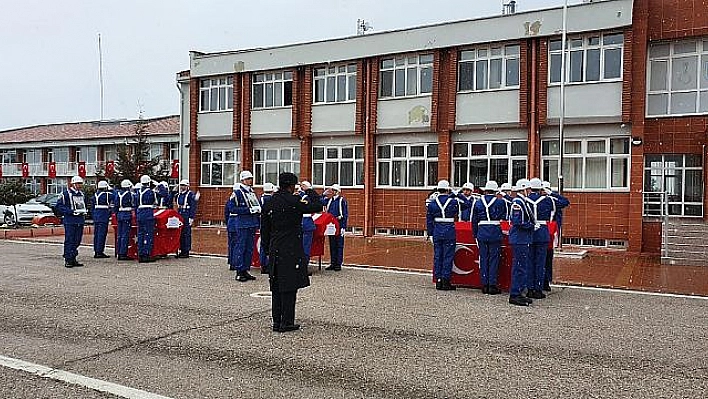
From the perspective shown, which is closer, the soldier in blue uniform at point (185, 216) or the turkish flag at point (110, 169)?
the soldier in blue uniform at point (185, 216)

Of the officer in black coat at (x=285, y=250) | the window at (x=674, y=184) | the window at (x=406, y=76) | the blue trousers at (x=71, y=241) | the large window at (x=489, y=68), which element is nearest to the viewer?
the officer in black coat at (x=285, y=250)

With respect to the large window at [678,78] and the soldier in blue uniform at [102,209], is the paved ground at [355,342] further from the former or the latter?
the large window at [678,78]

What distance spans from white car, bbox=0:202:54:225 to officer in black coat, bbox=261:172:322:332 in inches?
959

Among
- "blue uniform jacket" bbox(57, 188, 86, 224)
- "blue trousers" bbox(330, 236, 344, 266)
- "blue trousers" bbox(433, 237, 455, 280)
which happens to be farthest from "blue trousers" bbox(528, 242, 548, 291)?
"blue uniform jacket" bbox(57, 188, 86, 224)

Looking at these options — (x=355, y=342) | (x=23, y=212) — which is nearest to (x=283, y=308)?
(x=355, y=342)

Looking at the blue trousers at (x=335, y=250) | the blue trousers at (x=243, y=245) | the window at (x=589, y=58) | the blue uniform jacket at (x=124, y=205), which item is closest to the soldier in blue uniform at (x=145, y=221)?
the blue uniform jacket at (x=124, y=205)

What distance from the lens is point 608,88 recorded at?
20.9m

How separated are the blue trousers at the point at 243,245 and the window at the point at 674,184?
13293mm

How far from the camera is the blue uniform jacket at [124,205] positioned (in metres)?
16.9

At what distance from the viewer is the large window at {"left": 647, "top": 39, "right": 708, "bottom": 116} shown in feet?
68.2

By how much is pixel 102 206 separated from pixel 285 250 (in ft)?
32.1

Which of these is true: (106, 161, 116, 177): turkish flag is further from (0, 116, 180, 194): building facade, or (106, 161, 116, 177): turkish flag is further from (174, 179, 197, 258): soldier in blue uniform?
(174, 179, 197, 258): soldier in blue uniform

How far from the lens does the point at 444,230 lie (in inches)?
483

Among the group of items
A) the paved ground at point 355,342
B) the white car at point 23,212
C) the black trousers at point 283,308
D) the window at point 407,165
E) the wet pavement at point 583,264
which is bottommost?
the paved ground at point 355,342
